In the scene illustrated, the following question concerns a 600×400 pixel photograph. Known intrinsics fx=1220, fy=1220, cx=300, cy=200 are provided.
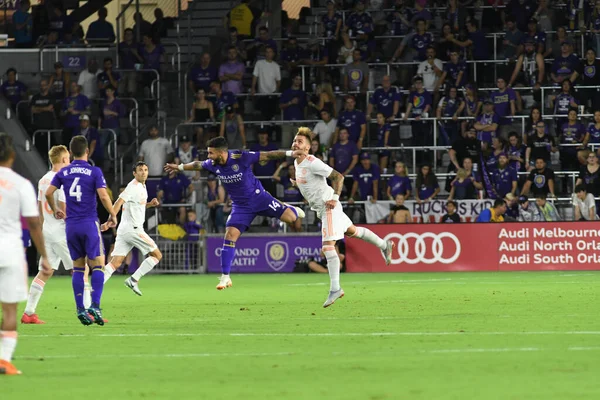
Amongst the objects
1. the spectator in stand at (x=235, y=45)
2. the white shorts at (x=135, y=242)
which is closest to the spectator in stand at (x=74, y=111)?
the spectator in stand at (x=235, y=45)

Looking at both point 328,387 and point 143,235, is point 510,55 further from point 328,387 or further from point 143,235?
point 328,387

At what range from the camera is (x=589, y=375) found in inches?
354

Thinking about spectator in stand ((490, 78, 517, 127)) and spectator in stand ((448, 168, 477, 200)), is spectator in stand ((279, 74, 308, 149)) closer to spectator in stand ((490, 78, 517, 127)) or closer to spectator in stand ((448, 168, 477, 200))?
spectator in stand ((448, 168, 477, 200))

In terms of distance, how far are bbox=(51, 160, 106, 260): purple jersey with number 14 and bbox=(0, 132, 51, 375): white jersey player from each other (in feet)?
15.2

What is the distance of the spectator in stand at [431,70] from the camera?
32403 mm

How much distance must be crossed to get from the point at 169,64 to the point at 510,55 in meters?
10.1

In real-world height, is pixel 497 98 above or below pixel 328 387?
above

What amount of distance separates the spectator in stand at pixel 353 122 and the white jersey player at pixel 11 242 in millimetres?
22097

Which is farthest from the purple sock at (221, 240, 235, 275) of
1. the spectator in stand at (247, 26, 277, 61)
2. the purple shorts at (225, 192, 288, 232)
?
the spectator in stand at (247, 26, 277, 61)

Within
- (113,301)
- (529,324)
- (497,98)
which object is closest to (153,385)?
(529,324)

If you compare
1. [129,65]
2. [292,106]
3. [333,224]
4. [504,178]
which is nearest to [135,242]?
[333,224]

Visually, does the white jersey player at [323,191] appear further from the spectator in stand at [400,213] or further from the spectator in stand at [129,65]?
the spectator in stand at [129,65]

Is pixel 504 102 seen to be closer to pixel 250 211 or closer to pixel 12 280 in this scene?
pixel 250 211

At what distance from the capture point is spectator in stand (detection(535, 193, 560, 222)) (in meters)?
29.1
